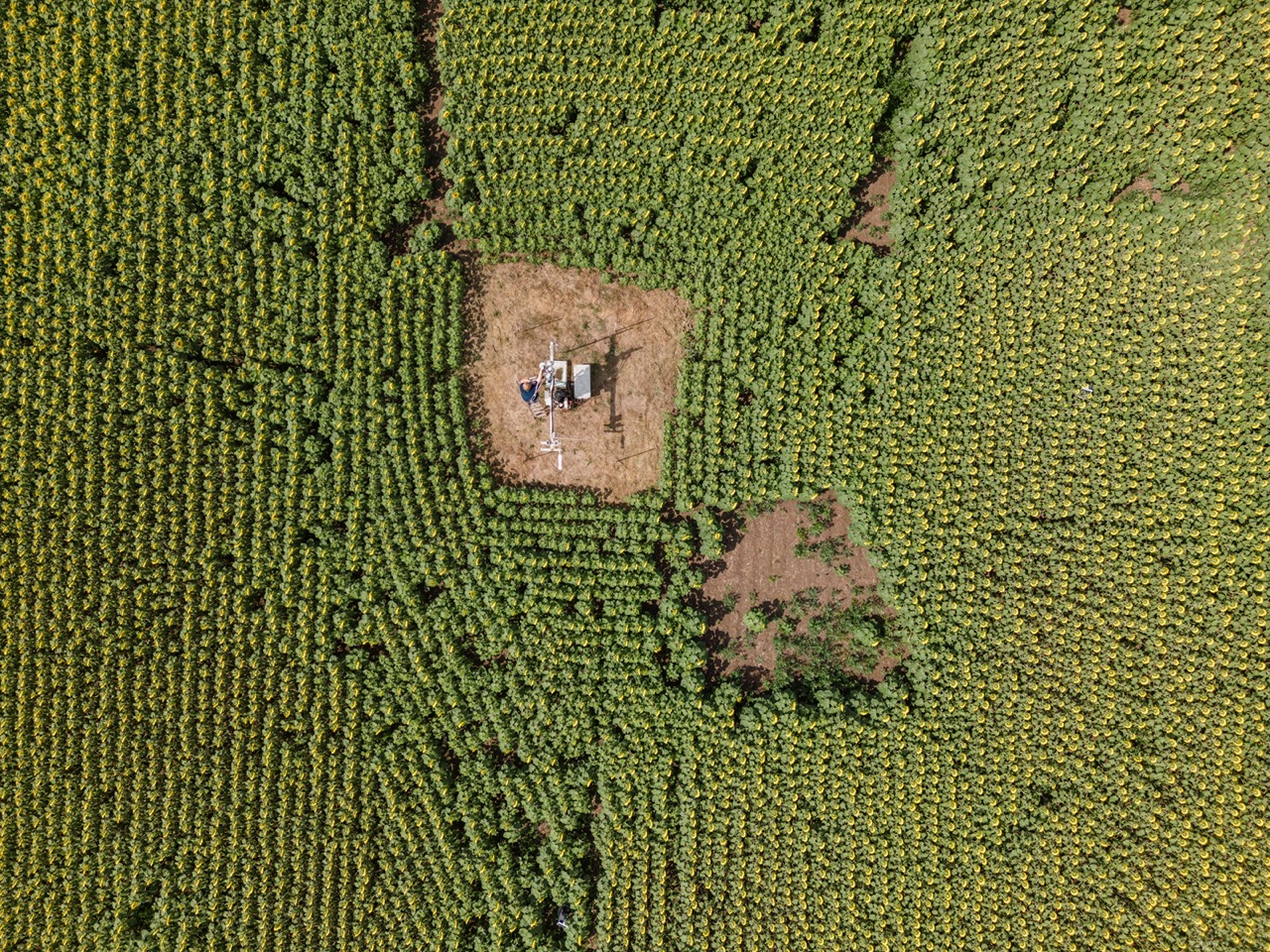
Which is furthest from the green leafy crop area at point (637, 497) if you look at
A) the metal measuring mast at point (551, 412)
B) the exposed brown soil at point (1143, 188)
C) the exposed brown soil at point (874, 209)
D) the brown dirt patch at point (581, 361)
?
the metal measuring mast at point (551, 412)

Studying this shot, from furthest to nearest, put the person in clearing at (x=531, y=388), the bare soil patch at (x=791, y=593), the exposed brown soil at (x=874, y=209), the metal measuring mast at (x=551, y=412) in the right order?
the exposed brown soil at (x=874, y=209)
the bare soil patch at (x=791, y=593)
the person in clearing at (x=531, y=388)
the metal measuring mast at (x=551, y=412)

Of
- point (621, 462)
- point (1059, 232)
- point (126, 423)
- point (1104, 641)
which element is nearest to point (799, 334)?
point (621, 462)

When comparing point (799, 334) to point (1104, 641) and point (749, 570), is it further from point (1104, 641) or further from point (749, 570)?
point (1104, 641)

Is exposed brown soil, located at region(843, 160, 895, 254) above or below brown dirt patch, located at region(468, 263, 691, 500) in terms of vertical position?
above

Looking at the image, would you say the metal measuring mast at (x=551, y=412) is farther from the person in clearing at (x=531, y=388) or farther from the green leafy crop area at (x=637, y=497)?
the green leafy crop area at (x=637, y=497)

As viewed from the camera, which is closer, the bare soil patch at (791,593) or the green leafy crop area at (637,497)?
the green leafy crop area at (637,497)

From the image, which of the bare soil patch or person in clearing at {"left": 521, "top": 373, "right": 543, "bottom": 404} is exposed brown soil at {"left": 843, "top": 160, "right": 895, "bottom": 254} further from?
person in clearing at {"left": 521, "top": 373, "right": 543, "bottom": 404}

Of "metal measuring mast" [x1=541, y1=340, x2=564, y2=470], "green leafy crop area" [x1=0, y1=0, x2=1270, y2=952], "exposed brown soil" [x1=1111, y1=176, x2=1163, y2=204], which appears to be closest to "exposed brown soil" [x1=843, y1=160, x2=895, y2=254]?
"green leafy crop area" [x1=0, y1=0, x2=1270, y2=952]
